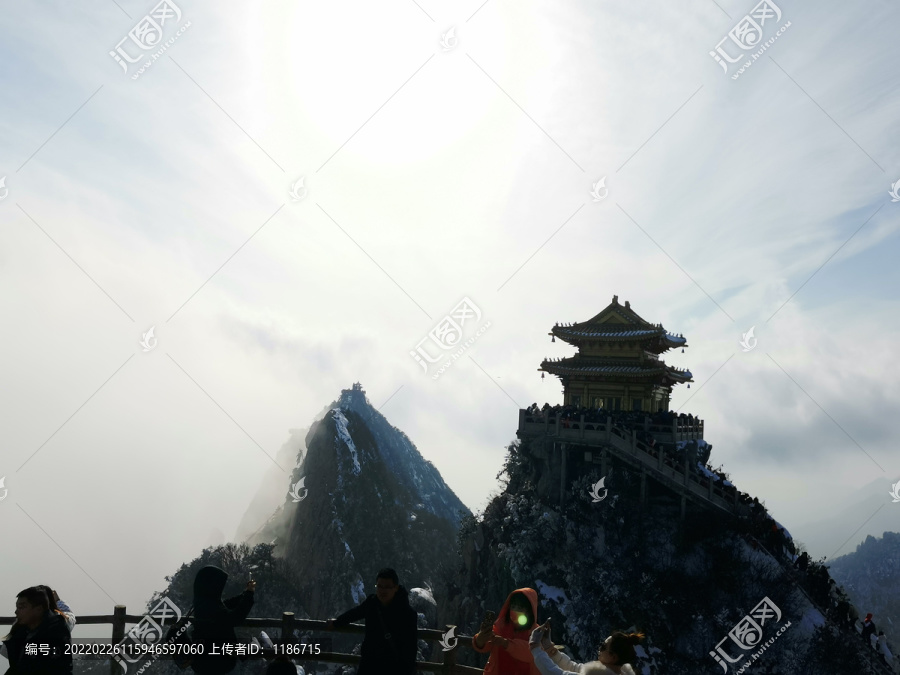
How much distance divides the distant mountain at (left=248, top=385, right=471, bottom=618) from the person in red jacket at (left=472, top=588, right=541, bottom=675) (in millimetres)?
48514

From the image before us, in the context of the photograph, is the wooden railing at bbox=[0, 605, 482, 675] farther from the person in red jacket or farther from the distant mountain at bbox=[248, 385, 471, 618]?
the distant mountain at bbox=[248, 385, 471, 618]

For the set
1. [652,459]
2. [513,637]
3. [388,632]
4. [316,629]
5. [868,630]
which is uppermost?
[652,459]

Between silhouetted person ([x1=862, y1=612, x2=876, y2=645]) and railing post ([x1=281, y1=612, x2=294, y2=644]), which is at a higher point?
railing post ([x1=281, y1=612, x2=294, y2=644])

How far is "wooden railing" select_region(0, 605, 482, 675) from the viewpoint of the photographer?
Result: 579 centimetres

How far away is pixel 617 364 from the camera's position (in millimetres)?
26766

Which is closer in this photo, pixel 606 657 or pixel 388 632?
pixel 606 657

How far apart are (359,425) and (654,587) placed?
54015 mm

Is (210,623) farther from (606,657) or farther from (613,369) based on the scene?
(613,369)

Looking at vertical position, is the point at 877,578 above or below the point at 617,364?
below

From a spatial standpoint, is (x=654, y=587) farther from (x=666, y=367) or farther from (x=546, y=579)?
(x=666, y=367)

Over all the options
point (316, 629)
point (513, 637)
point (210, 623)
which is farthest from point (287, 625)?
point (513, 637)

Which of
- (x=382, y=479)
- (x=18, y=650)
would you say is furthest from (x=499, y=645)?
(x=382, y=479)

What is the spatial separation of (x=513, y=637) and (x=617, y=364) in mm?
23345

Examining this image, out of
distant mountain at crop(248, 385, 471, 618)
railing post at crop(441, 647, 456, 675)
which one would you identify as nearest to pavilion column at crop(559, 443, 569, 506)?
railing post at crop(441, 647, 456, 675)
